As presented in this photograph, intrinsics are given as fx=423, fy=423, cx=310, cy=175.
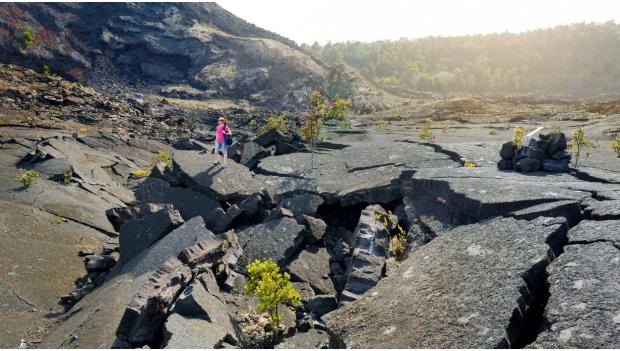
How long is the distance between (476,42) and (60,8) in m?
108

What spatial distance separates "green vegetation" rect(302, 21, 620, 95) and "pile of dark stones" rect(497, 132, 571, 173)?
254 feet

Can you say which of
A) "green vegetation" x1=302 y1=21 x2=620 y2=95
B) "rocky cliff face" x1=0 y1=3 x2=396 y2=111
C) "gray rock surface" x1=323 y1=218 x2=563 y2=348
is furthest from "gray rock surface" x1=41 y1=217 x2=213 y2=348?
"green vegetation" x1=302 y1=21 x2=620 y2=95

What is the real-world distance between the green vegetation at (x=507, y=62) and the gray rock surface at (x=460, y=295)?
8142cm

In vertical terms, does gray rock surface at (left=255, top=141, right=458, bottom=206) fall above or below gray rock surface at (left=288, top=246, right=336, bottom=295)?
above

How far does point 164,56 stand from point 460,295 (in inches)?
2235

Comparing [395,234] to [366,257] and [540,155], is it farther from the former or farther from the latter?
[540,155]

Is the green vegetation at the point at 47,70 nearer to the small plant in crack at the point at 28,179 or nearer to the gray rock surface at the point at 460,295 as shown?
the small plant in crack at the point at 28,179

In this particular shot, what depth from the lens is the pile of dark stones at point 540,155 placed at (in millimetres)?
7512

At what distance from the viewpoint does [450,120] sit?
27.3 metres

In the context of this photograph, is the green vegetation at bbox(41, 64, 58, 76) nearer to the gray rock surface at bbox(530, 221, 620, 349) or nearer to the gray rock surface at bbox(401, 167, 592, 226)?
the gray rock surface at bbox(401, 167, 592, 226)

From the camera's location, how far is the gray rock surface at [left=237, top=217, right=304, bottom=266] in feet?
21.9

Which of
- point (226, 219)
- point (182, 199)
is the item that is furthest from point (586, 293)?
point (182, 199)

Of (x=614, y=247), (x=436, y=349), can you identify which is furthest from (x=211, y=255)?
(x=614, y=247)

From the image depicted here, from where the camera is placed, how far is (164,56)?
179 ft
